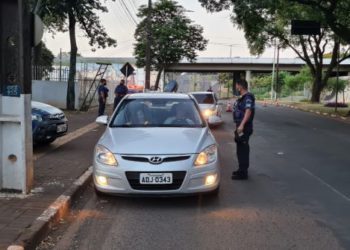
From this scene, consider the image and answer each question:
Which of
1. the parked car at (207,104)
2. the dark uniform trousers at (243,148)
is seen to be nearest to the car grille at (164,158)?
the dark uniform trousers at (243,148)

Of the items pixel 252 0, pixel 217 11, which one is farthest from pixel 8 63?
pixel 217 11

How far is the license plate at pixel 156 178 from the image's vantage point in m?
7.17

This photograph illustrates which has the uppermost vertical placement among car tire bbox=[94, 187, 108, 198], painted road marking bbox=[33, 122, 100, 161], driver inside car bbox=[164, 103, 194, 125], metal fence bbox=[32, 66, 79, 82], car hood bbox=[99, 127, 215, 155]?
metal fence bbox=[32, 66, 79, 82]

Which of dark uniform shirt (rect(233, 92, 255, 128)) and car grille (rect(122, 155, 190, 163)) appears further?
dark uniform shirt (rect(233, 92, 255, 128))

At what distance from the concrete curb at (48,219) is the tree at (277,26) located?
1733 centimetres

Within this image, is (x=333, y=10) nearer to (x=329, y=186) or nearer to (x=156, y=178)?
(x=329, y=186)

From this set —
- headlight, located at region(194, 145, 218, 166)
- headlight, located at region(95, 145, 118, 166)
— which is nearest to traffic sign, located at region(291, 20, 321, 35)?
headlight, located at region(194, 145, 218, 166)

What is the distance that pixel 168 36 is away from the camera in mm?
53344

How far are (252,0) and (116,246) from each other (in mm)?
19786

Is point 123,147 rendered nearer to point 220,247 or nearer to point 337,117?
point 220,247

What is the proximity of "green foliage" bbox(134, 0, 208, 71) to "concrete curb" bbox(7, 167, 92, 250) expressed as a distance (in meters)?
45.7

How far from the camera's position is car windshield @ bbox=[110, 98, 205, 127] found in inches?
341

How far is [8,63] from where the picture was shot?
25.0 feet

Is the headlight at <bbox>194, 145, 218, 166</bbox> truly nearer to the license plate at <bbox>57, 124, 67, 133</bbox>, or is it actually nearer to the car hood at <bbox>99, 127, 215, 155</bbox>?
the car hood at <bbox>99, 127, 215, 155</bbox>
